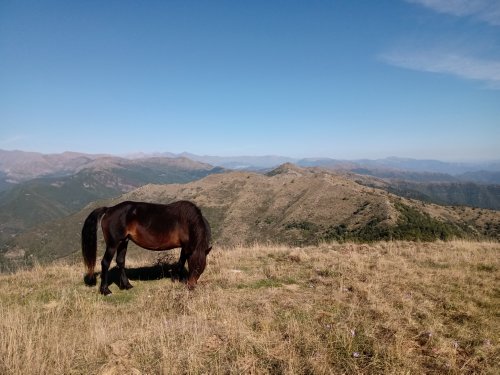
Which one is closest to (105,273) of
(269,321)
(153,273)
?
(153,273)

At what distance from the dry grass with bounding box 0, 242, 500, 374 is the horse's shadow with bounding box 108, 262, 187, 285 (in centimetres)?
34

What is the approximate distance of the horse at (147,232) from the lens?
27.2 feet

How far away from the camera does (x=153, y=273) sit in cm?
1005

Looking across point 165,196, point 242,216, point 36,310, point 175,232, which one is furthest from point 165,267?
point 165,196

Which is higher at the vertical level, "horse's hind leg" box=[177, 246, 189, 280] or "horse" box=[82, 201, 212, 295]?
"horse" box=[82, 201, 212, 295]

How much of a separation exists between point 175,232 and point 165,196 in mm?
92419

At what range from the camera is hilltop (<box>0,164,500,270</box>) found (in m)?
41.0

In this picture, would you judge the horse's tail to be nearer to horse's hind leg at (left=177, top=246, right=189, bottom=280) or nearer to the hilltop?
Result: horse's hind leg at (left=177, top=246, right=189, bottom=280)

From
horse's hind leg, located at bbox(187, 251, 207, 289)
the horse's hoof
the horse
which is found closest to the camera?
the horse's hoof

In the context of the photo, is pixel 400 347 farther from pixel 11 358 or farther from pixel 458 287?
pixel 11 358

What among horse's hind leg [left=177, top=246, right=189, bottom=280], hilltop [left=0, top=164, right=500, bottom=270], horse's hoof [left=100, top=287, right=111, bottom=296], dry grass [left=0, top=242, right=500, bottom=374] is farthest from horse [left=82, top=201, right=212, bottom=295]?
hilltop [left=0, top=164, right=500, bottom=270]

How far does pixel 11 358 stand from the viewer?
13.5 feet

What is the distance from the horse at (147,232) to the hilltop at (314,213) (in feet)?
39.5

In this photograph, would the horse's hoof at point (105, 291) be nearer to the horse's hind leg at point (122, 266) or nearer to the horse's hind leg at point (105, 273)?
the horse's hind leg at point (105, 273)
